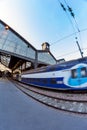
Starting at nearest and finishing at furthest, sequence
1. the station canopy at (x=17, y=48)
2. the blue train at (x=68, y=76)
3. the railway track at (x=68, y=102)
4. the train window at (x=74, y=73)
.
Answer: the railway track at (x=68, y=102)
the blue train at (x=68, y=76)
the train window at (x=74, y=73)
the station canopy at (x=17, y=48)

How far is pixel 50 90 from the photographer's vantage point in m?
19.2

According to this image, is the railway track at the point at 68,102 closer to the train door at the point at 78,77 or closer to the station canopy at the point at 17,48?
the train door at the point at 78,77

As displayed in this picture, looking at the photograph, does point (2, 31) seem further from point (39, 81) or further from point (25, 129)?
point (25, 129)

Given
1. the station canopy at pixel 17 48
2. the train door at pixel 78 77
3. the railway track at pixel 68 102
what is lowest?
the railway track at pixel 68 102

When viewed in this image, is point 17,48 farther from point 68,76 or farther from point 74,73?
point 74,73

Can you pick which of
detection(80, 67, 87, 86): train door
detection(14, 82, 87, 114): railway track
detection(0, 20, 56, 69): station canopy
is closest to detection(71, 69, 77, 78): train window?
detection(80, 67, 87, 86): train door

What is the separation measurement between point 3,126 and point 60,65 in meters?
12.0

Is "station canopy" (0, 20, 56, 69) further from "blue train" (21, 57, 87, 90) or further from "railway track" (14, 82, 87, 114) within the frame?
"railway track" (14, 82, 87, 114)

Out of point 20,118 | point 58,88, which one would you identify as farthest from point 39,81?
point 20,118

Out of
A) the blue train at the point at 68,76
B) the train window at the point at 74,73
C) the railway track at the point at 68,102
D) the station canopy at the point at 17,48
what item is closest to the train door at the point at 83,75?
the blue train at the point at 68,76

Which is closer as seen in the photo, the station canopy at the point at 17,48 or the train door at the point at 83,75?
the train door at the point at 83,75

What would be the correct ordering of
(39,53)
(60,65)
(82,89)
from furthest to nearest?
(39,53) → (60,65) → (82,89)

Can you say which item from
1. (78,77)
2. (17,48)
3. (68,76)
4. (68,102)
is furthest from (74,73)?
(17,48)

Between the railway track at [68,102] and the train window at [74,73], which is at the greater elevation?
the train window at [74,73]
